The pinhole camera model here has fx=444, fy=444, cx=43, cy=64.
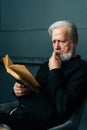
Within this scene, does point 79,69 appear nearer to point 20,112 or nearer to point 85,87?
point 85,87

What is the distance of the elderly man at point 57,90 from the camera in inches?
126

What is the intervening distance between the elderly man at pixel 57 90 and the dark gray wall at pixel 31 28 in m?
0.70

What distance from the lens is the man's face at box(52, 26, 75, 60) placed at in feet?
11.2

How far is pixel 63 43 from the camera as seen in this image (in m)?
3.45

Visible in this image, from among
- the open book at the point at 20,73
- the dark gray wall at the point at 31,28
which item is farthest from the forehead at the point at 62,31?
the dark gray wall at the point at 31,28

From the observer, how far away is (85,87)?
3.25 m

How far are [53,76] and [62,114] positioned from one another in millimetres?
288

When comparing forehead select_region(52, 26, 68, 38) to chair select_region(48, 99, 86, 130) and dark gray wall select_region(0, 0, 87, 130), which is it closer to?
chair select_region(48, 99, 86, 130)

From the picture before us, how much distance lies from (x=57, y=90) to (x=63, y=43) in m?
0.41

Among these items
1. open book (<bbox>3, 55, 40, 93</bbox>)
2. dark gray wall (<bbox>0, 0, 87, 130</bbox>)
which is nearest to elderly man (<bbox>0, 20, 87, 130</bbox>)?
open book (<bbox>3, 55, 40, 93</bbox>)

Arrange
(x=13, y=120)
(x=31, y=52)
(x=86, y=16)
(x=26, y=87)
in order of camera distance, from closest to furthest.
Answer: (x=13, y=120)
(x=26, y=87)
(x=86, y=16)
(x=31, y=52)

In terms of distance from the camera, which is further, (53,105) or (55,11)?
(55,11)

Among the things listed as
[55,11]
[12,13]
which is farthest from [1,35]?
[55,11]

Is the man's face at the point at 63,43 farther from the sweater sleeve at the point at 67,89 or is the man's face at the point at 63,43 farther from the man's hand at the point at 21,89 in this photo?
the man's hand at the point at 21,89
